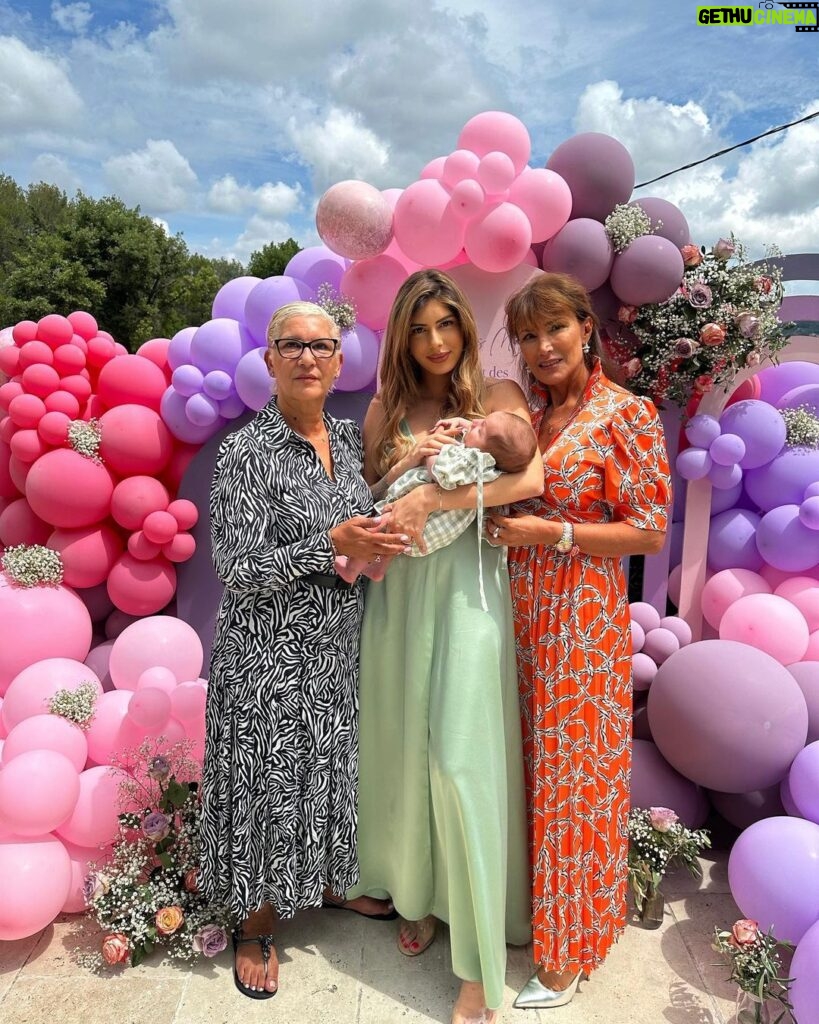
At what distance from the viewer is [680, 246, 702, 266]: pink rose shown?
11.9ft

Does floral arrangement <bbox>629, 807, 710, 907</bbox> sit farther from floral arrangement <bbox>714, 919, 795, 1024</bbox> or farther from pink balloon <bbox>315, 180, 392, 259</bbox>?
pink balloon <bbox>315, 180, 392, 259</bbox>

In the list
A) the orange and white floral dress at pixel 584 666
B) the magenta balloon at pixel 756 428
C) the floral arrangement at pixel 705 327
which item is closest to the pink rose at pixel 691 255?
the floral arrangement at pixel 705 327

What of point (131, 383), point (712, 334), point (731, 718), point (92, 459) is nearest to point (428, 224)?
point (712, 334)

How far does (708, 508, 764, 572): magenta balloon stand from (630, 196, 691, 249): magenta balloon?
1593mm

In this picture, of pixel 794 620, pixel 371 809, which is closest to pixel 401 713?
pixel 371 809

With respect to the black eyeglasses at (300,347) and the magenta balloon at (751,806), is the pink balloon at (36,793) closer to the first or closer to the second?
the black eyeglasses at (300,347)

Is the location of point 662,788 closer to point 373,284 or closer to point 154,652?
point 154,652

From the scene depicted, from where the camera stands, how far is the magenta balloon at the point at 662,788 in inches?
112

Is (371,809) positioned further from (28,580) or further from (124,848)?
(28,580)

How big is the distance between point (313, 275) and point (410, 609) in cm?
234

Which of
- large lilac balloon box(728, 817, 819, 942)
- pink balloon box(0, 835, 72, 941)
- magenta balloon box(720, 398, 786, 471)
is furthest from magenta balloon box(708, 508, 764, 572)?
pink balloon box(0, 835, 72, 941)

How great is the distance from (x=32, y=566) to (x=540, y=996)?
315cm

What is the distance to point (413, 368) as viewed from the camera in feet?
7.23

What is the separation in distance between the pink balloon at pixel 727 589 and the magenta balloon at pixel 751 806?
1057 millimetres
